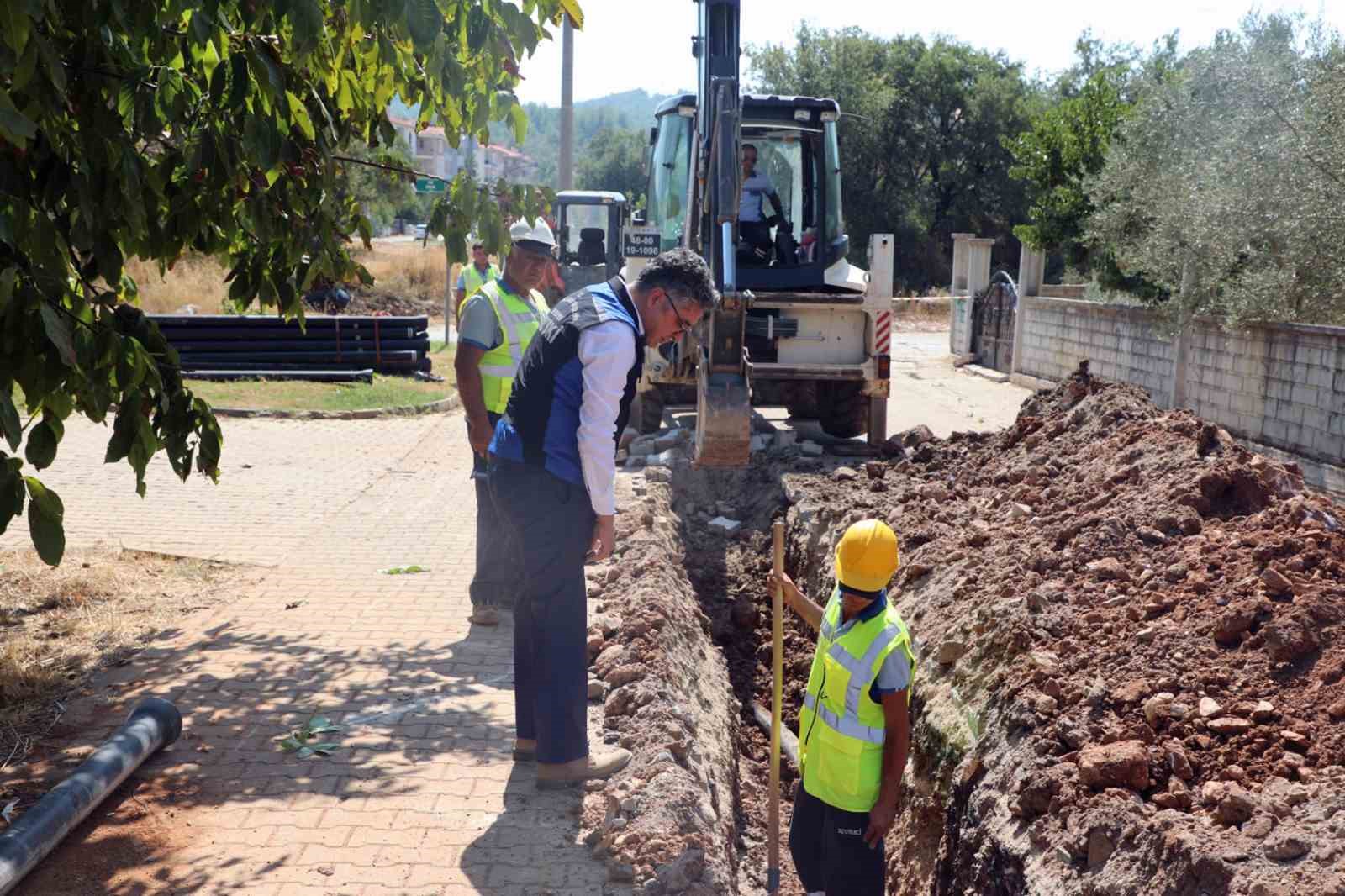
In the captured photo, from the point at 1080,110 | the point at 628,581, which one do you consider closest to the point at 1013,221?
the point at 1080,110

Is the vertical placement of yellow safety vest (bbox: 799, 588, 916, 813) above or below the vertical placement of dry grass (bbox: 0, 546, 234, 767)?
above

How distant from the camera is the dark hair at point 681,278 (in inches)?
176

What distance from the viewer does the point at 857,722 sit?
4148mm

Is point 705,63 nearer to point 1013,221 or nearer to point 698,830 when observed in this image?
point 698,830

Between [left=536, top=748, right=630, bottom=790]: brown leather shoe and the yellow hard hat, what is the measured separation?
1.30 m

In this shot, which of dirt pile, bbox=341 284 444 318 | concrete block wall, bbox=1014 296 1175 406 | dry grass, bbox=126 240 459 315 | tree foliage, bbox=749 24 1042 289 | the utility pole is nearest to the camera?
concrete block wall, bbox=1014 296 1175 406

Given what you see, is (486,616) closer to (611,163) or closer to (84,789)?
(84,789)

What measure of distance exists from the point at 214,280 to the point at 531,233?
85.1 feet

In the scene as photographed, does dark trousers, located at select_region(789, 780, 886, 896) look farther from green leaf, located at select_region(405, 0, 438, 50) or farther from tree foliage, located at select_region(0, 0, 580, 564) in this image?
green leaf, located at select_region(405, 0, 438, 50)

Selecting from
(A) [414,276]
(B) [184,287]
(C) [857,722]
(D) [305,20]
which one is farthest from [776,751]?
(A) [414,276]

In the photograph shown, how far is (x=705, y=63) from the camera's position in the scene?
9781 millimetres

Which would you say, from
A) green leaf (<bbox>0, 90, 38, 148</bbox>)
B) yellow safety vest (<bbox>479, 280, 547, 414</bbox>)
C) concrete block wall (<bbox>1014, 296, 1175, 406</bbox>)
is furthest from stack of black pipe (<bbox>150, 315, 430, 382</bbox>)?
green leaf (<bbox>0, 90, 38, 148</bbox>)

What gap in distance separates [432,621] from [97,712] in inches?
77.0

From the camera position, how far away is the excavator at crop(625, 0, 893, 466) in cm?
958
